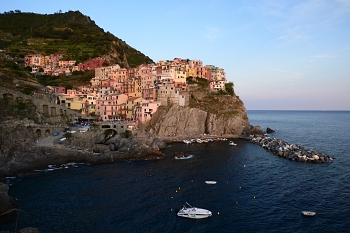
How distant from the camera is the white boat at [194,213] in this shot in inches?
1315

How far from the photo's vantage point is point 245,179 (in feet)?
162

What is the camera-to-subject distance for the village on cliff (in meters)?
90.1

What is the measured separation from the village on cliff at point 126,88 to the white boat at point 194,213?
181 ft

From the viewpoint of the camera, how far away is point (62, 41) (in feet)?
500

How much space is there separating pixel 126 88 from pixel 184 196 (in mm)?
69938

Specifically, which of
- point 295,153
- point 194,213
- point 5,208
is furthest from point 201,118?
point 5,208

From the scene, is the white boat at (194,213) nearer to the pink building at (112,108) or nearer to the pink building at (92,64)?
the pink building at (112,108)

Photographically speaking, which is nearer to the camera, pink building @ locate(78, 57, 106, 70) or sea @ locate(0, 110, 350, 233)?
sea @ locate(0, 110, 350, 233)

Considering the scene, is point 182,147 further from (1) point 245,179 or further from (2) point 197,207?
(2) point 197,207

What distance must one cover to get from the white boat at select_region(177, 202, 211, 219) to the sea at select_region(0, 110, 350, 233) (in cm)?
56

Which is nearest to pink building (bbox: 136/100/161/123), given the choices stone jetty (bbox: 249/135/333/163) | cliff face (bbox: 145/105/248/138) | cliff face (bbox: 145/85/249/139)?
cliff face (bbox: 145/85/249/139)

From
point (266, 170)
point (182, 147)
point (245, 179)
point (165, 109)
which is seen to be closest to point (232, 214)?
point (245, 179)

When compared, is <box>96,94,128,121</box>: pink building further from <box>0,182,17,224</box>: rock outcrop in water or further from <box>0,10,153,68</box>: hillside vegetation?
<box>0,182,17,224</box>: rock outcrop in water

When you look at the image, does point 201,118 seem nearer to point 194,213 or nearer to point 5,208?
point 194,213
